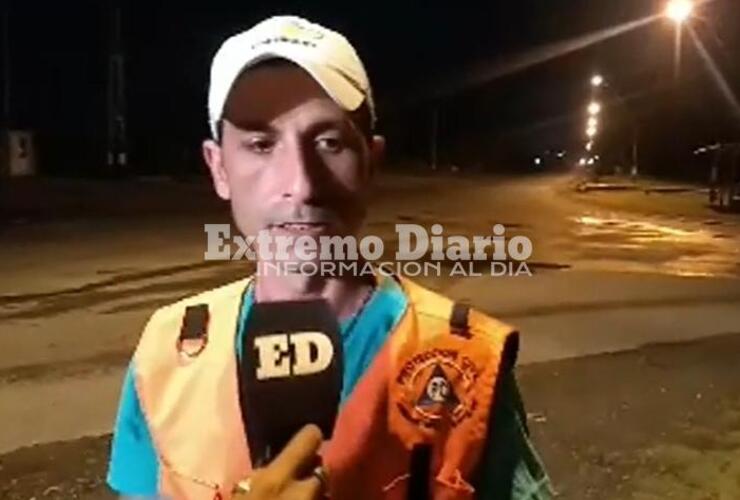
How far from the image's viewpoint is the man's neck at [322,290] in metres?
1.57

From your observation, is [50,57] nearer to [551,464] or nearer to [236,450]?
[551,464]

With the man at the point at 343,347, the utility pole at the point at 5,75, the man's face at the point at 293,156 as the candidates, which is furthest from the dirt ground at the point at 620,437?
the utility pole at the point at 5,75

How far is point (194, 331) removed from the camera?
1.68 metres

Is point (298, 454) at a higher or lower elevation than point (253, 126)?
lower

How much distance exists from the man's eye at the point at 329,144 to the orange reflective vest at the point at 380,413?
0.25 metres

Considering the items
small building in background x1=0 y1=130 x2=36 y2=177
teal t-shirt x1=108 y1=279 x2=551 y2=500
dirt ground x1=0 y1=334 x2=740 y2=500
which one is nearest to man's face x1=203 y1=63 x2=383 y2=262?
teal t-shirt x1=108 y1=279 x2=551 y2=500

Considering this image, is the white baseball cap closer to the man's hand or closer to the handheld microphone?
the handheld microphone

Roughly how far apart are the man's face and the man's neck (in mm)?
67

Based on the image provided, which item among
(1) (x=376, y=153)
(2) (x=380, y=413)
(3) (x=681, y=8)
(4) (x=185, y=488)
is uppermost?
(3) (x=681, y=8)

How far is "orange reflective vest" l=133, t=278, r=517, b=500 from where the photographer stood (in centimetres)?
154

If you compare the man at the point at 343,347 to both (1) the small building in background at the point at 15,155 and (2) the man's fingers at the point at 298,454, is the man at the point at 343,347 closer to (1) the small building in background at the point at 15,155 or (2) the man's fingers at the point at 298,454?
(2) the man's fingers at the point at 298,454

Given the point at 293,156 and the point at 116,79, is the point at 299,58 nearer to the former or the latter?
the point at 293,156

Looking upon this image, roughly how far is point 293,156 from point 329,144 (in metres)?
0.05

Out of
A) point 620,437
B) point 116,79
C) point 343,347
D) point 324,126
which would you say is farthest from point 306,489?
point 116,79
